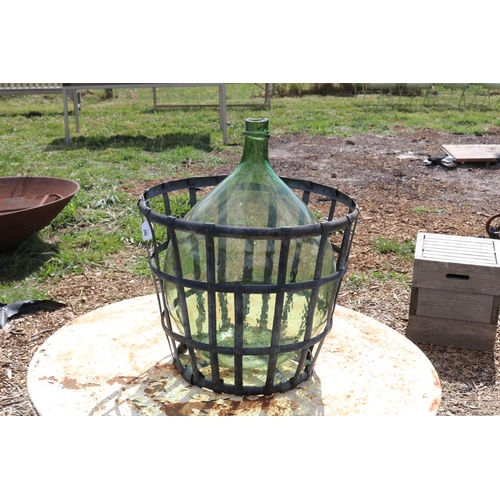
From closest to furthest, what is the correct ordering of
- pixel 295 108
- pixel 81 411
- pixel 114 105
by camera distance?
pixel 81 411 < pixel 295 108 < pixel 114 105

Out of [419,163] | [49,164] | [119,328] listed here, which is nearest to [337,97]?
[419,163]

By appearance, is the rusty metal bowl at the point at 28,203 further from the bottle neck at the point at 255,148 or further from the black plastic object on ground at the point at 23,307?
the bottle neck at the point at 255,148

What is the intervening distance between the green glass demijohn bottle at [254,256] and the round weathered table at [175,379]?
0.14 meters

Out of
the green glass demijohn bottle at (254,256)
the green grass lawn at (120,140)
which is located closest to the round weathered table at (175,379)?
the green glass demijohn bottle at (254,256)

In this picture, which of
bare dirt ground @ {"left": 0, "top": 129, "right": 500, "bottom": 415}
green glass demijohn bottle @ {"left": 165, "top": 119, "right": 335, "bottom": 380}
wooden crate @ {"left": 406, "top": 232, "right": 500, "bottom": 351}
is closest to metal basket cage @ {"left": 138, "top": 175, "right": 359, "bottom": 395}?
green glass demijohn bottle @ {"left": 165, "top": 119, "right": 335, "bottom": 380}

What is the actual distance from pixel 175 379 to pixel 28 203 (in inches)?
126

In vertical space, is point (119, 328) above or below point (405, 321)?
above

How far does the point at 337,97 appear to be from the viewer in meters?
13.3

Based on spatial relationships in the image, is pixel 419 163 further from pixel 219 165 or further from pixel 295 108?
pixel 295 108

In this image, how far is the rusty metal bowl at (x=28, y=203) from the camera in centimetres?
413

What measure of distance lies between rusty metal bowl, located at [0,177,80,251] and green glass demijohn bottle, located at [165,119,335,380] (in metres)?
2.73

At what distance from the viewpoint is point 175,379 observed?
1808 millimetres

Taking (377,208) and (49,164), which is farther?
(49,164)

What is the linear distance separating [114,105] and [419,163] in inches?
281
